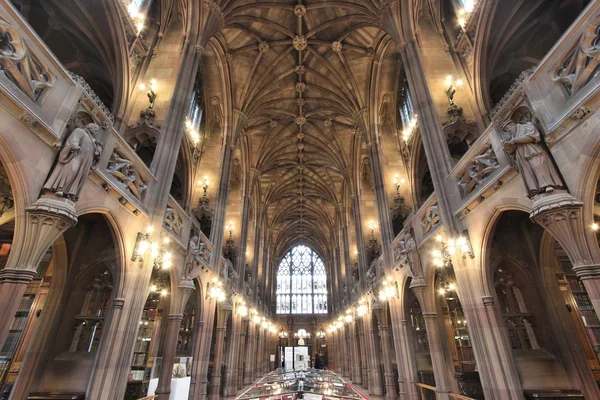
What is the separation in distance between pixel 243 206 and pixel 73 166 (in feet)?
57.2

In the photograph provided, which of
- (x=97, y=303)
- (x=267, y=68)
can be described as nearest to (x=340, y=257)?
(x=267, y=68)

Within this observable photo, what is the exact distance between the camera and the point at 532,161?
5.46 metres

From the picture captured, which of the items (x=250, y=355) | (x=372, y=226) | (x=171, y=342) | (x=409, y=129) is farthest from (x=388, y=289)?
(x=250, y=355)

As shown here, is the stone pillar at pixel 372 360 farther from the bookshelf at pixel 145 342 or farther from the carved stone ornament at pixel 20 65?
the carved stone ornament at pixel 20 65

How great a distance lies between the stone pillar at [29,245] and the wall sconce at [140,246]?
2946 mm

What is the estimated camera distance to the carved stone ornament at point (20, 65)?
4.55 m

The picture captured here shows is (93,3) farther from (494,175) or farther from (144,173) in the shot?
(494,175)

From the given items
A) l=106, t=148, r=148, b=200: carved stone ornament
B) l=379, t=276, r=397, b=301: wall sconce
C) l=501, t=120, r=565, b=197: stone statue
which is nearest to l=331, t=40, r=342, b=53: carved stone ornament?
l=379, t=276, r=397, b=301: wall sconce

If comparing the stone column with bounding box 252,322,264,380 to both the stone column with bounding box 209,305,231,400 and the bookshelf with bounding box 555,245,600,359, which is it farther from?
the bookshelf with bounding box 555,245,600,359

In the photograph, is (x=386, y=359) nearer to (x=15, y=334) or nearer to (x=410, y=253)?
(x=410, y=253)

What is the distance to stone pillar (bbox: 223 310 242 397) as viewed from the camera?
57.3 feet

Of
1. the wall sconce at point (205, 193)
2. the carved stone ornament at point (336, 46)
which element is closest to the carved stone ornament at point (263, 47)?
the carved stone ornament at point (336, 46)

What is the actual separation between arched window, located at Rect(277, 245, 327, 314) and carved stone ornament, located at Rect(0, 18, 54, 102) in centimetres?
4548

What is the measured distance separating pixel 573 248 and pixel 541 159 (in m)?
1.62
